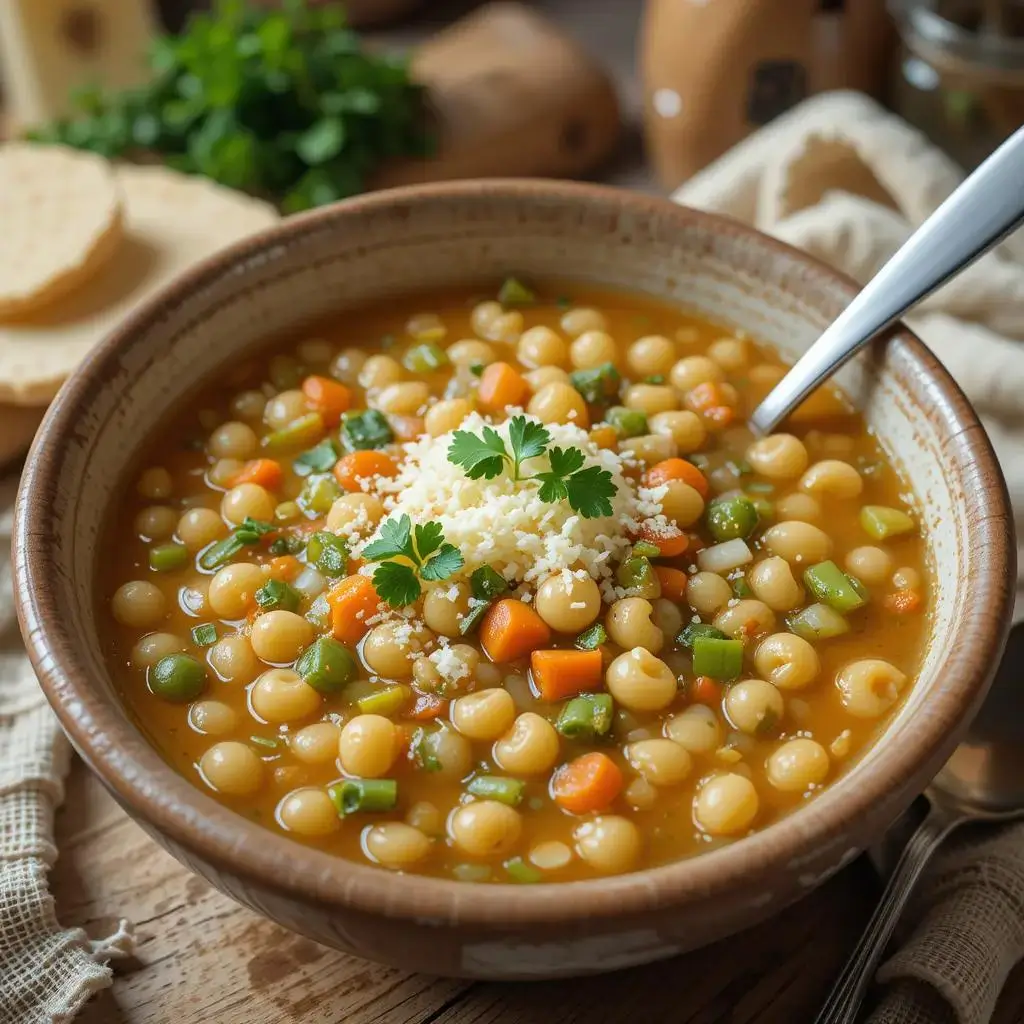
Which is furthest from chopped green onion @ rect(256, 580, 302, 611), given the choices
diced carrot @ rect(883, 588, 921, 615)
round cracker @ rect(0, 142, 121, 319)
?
round cracker @ rect(0, 142, 121, 319)

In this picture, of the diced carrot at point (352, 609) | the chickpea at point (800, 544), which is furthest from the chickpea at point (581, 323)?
the diced carrot at point (352, 609)

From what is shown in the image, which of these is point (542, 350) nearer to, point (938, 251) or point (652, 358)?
point (652, 358)

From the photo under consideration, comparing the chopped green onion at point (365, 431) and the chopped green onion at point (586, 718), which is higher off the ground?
the chopped green onion at point (365, 431)

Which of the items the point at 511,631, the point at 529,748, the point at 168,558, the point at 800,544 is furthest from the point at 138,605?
the point at 800,544

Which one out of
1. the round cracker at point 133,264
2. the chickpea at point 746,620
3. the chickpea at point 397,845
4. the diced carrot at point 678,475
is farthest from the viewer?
the round cracker at point 133,264

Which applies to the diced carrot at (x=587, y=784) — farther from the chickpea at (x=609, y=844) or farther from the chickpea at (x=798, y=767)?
the chickpea at (x=798, y=767)

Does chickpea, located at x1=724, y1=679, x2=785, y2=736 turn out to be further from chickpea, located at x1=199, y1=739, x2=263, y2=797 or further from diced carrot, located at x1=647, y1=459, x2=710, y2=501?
chickpea, located at x1=199, y1=739, x2=263, y2=797

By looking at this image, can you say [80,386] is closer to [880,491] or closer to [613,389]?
[613,389]
